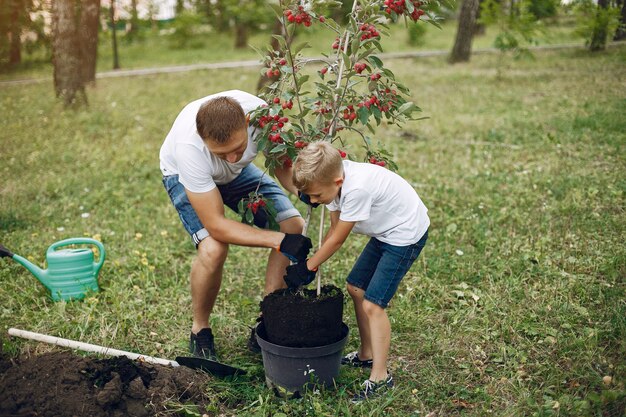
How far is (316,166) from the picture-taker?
273 cm

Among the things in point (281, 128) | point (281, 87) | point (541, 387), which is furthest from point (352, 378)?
point (281, 87)

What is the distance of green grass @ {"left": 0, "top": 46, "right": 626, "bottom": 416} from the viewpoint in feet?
10.2

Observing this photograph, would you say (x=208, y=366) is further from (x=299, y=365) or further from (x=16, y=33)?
(x=16, y=33)

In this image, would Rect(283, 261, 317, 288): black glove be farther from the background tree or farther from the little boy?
the background tree

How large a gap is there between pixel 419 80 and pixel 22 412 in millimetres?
10402

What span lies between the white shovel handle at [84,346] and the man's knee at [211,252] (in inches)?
21.6

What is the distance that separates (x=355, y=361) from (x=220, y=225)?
3.48 ft

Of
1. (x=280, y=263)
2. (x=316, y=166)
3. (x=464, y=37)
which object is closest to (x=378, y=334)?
(x=280, y=263)

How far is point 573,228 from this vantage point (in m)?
4.70

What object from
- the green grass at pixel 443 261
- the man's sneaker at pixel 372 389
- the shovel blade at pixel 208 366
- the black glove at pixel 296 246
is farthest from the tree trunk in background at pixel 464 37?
the shovel blade at pixel 208 366

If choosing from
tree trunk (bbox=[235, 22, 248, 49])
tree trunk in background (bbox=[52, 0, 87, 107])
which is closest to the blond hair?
tree trunk in background (bbox=[52, 0, 87, 107])

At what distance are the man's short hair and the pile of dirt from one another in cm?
117

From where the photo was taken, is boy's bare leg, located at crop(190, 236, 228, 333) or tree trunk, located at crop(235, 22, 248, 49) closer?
boy's bare leg, located at crop(190, 236, 228, 333)

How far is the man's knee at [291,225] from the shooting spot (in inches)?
141
